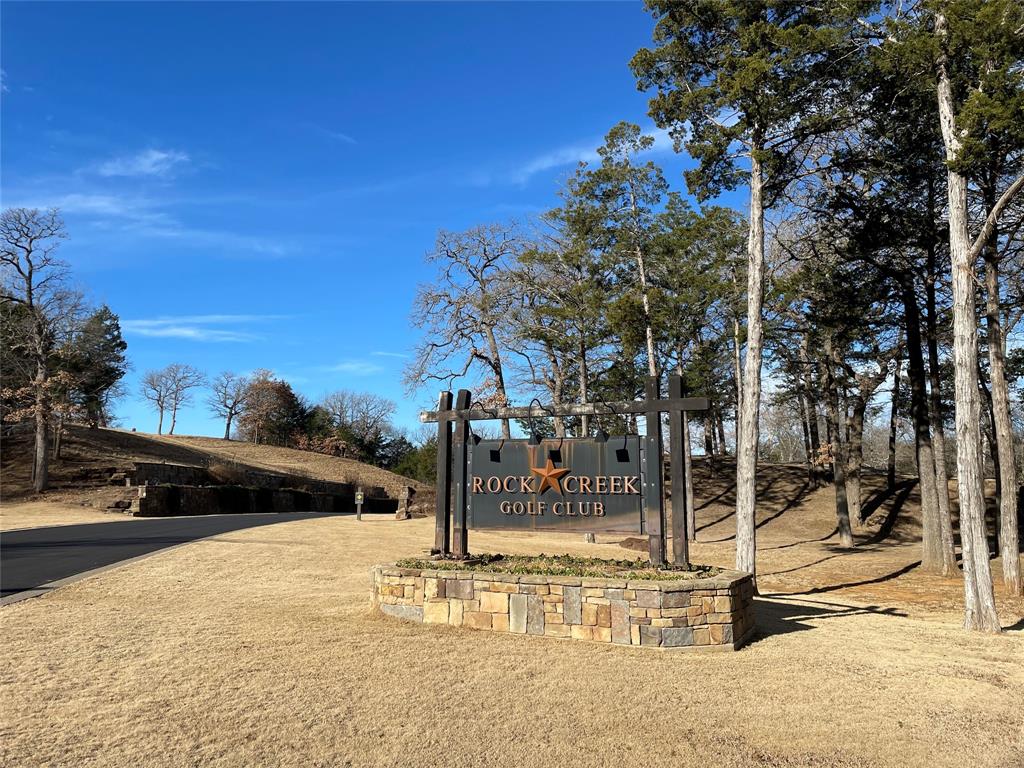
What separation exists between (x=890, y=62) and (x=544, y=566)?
9450mm

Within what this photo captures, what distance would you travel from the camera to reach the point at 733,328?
2350cm

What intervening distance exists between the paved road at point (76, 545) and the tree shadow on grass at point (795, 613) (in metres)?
8.88

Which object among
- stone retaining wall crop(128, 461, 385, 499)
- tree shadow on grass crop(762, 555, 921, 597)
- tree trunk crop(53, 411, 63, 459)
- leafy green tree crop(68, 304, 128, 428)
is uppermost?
leafy green tree crop(68, 304, 128, 428)

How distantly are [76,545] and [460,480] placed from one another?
937cm

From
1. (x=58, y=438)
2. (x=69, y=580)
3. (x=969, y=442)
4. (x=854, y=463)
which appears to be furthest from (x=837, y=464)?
(x=58, y=438)

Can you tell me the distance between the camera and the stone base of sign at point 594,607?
6.41 metres

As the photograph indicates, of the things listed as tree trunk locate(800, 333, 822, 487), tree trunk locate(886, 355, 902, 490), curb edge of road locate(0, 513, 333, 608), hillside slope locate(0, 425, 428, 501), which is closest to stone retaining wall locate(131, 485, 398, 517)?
hillside slope locate(0, 425, 428, 501)

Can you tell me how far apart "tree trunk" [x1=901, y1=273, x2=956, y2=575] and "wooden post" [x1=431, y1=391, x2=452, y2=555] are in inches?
441

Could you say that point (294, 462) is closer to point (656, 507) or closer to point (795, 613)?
point (795, 613)

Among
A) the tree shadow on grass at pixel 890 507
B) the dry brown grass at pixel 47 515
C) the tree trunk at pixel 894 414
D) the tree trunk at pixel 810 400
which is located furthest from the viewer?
the tree shadow on grass at pixel 890 507

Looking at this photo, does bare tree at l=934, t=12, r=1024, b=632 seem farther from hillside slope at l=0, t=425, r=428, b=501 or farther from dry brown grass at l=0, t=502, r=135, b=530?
hillside slope at l=0, t=425, r=428, b=501

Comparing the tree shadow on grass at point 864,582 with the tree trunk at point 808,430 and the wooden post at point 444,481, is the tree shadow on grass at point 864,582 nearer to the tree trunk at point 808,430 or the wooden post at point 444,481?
the wooden post at point 444,481

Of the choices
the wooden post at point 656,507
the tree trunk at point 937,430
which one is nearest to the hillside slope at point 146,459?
the wooden post at point 656,507

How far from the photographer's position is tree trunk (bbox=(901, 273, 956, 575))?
14731mm
